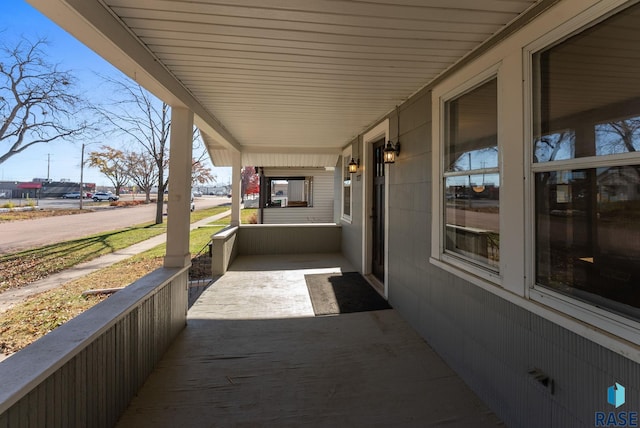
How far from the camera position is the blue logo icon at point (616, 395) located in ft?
4.07

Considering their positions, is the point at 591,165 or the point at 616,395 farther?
the point at 591,165

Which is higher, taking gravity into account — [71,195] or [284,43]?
[71,195]

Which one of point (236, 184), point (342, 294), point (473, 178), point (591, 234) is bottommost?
point (342, 294)

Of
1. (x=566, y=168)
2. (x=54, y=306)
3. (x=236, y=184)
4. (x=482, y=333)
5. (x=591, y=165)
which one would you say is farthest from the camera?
(x=236, y=184)

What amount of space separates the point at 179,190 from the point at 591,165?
3299 mm

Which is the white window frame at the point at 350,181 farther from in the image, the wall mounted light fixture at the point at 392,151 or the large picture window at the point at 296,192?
the large picture window at the point at 296,192

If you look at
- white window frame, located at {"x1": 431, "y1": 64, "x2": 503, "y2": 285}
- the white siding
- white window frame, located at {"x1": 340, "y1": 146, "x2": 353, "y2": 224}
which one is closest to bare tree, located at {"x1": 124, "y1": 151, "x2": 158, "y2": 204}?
the white siding

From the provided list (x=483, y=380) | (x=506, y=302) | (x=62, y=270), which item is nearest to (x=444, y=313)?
(x=483, y=380)

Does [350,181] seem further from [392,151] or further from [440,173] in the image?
[440,173]

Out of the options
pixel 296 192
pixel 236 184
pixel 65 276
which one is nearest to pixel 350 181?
pixel 236 184

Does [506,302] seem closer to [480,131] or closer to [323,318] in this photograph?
[480,131]

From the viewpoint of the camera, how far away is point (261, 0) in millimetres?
1686

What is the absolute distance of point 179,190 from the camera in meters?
3.04

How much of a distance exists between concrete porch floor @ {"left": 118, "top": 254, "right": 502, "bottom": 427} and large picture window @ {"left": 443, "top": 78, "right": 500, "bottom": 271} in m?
1.06
